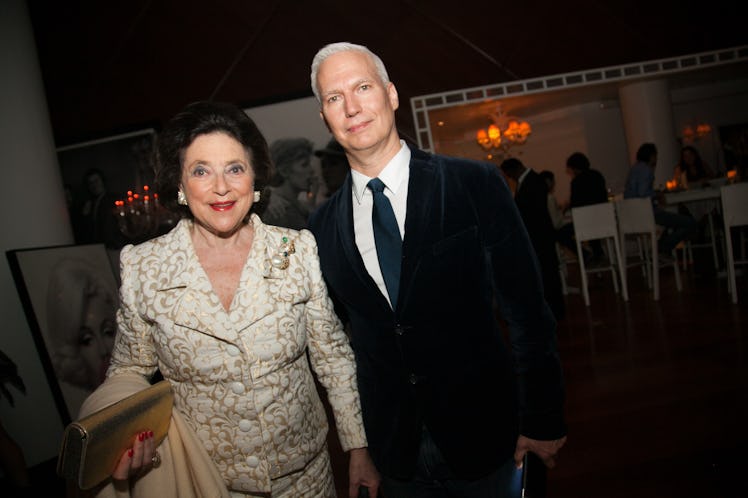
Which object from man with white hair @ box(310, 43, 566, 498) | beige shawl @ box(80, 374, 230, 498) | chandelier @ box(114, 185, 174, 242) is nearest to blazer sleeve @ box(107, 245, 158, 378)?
beige shawl @ box(80, 374, 230, 498)

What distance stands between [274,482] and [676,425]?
2351 millimetres

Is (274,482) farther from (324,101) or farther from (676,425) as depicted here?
(676,425)

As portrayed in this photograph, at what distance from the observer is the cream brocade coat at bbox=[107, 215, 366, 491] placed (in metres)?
1.39

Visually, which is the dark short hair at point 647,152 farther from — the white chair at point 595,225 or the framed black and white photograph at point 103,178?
the framed black and white photograph at point 103,178

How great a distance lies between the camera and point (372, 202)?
1455mm

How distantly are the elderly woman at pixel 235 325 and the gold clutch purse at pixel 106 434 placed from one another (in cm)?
13

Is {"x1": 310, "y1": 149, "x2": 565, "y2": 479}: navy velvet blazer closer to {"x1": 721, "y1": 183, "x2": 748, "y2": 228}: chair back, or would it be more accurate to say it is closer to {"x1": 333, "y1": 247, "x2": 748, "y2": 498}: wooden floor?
{"x1": 333, "y1": 247, "x2": 748, "y2": 498}: wooden floor

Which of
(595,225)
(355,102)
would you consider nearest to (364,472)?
(355,102)

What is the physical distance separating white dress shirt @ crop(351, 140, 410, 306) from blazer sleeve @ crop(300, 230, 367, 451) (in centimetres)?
20

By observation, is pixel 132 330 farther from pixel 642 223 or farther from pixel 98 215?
Result: pixel 642 223

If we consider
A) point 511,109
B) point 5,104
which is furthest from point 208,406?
point 511,109

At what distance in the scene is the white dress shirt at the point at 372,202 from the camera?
55.3 inches

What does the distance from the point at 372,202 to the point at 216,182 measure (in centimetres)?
45

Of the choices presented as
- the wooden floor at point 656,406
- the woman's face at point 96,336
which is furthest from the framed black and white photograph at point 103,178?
the wooden floor at point 656,406
